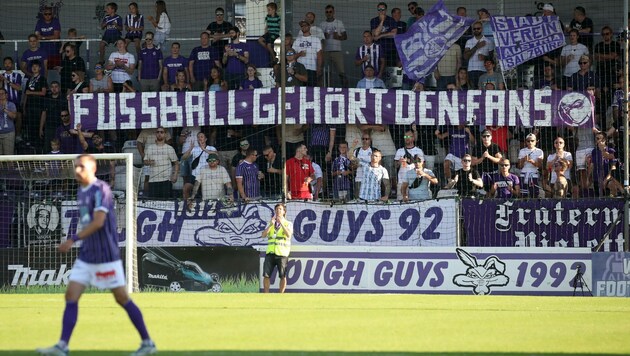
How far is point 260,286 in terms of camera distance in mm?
20531

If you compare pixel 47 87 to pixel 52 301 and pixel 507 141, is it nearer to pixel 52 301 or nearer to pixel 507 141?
pixel 52 301

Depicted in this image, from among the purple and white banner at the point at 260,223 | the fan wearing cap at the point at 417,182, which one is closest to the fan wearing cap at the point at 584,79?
the fan wearing cap at the point at 417,182

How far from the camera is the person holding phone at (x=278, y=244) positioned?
65.2ft

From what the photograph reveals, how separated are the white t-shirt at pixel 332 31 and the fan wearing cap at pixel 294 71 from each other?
1.02 meters

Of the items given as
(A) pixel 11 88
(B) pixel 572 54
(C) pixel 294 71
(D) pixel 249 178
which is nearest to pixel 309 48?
(C) pixel 294 71

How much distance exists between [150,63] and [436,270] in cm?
820

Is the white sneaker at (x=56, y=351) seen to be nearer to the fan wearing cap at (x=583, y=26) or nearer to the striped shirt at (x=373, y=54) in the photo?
the striped shirt at (x=373, y=54)

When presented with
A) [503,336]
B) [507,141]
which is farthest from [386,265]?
[503,336]

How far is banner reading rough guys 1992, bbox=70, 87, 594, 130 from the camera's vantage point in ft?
71.0

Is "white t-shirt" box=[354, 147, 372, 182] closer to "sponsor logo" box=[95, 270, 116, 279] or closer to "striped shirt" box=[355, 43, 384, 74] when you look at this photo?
"striped shirt" box=[355, 43, 384, 74]

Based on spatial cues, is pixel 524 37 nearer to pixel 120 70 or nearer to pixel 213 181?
pixel 213 181

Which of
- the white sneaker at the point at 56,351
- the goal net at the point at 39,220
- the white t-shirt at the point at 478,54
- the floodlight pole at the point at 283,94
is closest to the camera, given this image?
the white sneaker at the point at 56,351

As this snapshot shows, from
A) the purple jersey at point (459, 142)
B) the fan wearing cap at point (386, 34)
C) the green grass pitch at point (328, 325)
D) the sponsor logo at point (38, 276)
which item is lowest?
the green grass pitch at point (328, 325)

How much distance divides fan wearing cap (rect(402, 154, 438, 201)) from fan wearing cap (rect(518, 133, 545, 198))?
183 centimetres
